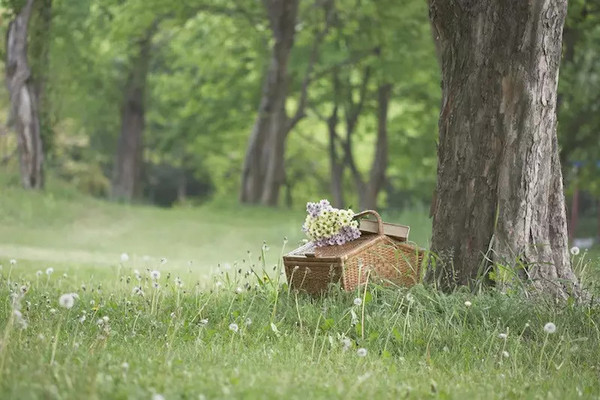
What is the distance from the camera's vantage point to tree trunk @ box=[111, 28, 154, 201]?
29609mm

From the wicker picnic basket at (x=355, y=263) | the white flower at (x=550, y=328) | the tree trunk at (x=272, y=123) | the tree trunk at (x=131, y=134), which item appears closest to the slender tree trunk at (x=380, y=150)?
the tree trunk at (x=272, y=123)

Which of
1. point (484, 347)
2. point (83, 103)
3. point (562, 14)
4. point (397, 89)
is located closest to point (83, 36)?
point (83, 103)

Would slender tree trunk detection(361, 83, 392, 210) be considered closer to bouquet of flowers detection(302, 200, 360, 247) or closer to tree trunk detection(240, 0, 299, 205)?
tree trunk detection(240, 0, 299, 205)

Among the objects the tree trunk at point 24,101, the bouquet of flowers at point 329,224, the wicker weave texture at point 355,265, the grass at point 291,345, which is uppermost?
the tree trunk at point 24,101

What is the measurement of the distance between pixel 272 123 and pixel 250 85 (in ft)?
19.5

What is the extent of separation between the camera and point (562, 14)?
783cm

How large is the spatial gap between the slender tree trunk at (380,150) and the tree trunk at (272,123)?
3195mm

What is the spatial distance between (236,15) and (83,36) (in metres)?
4.16

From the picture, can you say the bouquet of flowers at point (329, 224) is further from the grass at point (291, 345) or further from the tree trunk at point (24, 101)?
the tree trunk at point (24, 101)

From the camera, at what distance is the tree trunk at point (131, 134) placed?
1166 inches

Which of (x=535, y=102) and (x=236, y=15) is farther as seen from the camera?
(x=236, y=15)

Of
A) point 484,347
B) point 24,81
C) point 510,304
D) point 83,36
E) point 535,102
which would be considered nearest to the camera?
point 484,347

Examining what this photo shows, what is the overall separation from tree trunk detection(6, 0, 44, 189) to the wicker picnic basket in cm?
1388

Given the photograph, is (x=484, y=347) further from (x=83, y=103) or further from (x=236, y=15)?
(x=83, y=103)
